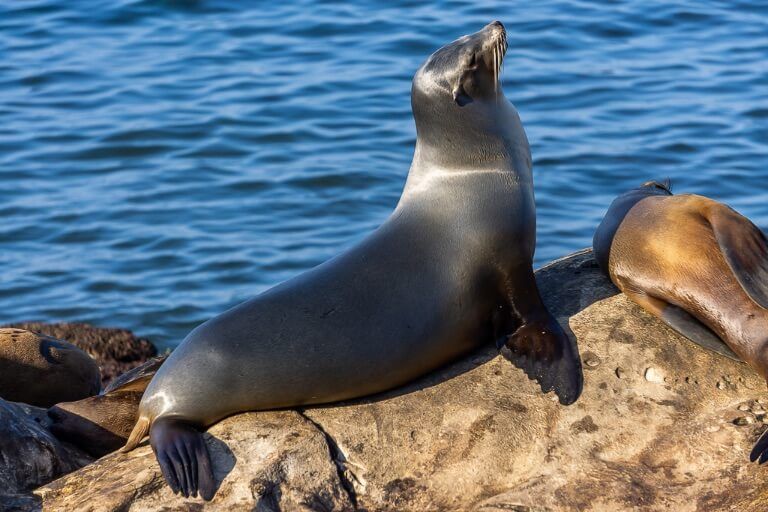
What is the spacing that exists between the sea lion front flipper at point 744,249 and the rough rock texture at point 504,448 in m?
0.37

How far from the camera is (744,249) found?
557cm

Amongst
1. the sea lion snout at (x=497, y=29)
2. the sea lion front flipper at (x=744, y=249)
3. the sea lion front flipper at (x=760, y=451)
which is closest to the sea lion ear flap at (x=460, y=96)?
the sea lion snout at (x=497, y=29)

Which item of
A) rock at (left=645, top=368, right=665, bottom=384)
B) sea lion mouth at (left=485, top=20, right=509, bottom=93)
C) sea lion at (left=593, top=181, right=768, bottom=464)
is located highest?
sea lion mouth at (left=485, top=20, right=509, bottom=93)

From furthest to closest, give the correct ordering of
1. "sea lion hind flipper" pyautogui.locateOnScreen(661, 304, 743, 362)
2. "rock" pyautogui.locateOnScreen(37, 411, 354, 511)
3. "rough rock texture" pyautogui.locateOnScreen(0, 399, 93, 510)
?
"sea lion hind flipper" pyautogui.locateOnScreen(661, 304, 743, 362), "rough rock texture" pyautogui.locateOnScreen(0, 399, 93, 510), "rock" pyautogui.locateOnScreen(37, 411, 354, 511)

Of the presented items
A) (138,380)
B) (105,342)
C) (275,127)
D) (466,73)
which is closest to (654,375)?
(466,73)

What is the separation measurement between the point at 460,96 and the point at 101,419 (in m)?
2.35

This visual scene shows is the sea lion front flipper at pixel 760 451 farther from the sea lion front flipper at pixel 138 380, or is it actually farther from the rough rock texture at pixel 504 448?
the sea lion front flipper at pixel 138 380

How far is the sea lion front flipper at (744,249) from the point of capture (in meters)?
5.41

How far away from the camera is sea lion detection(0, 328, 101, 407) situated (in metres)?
6.78

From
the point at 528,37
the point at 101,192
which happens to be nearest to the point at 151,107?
the point at 101,192

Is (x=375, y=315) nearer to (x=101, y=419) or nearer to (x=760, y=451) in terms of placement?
(x=101, y=419)

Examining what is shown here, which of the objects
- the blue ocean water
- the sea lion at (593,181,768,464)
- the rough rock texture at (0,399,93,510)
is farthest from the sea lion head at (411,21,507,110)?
the blue ocean water

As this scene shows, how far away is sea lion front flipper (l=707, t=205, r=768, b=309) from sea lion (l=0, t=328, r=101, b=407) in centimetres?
354

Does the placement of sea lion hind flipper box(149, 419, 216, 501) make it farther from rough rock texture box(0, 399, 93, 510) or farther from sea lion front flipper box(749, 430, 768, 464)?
sea lion front flipper box(749, 430, 768, 464)
